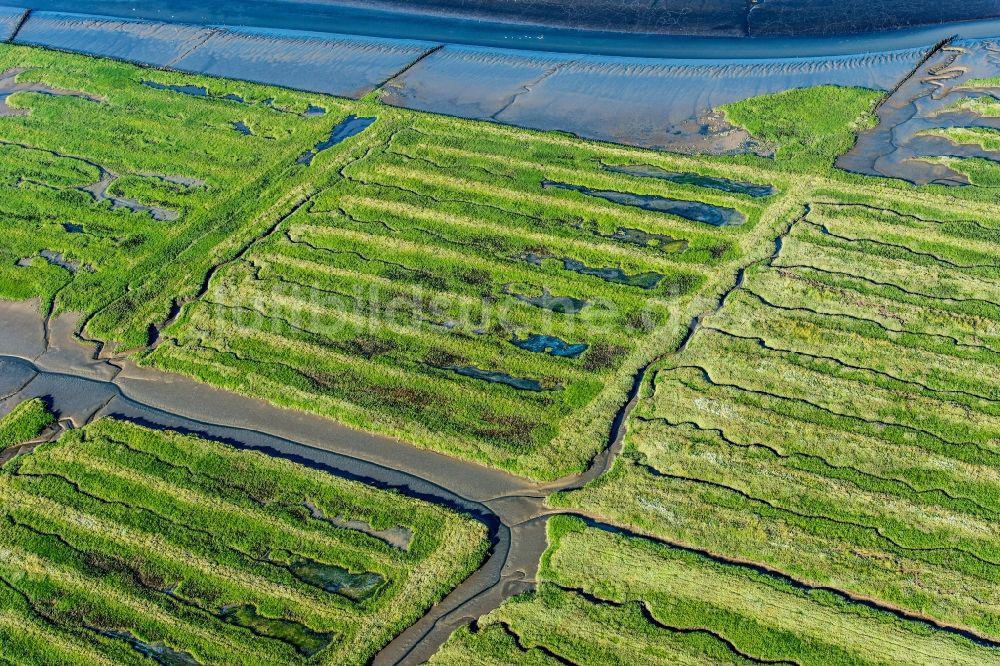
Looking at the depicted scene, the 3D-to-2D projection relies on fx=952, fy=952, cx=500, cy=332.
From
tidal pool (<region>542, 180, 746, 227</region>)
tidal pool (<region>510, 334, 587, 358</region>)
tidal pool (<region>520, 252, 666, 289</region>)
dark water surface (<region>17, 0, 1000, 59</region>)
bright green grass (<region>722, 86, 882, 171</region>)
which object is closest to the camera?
tidal pool (<region>510, 334, 587, 358</region>)

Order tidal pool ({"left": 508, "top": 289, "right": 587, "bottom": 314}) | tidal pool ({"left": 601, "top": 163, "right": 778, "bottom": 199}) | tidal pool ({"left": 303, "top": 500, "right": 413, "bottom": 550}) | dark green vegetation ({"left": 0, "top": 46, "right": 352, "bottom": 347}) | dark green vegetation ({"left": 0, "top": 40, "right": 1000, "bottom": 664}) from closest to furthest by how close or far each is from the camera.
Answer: dark green vegetation ({"left": 0, "top": 40, "right": 1000, "bottom": 664})
tidal pool ({"left": 303, "top": 500, "right": 413, "bottom": 550})
tidal pool ({"left": 508, "top": 289, "right": 587, "bottom": 314})
dark green vegetation ({"left": 0, "top": 46, "right": 352, "bottom": 347})
tidal pool ({"left": 601, "top": 163, "right": 778, "bottom": 199})

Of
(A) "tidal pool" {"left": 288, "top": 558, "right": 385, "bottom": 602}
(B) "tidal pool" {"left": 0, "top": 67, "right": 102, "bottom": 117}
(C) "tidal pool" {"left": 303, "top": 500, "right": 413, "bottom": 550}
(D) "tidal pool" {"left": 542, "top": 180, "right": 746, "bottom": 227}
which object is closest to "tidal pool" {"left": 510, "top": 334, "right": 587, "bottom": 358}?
(C) "tidal pool" {"left": 303, "top": 500, "right": 413, "bottom": 550}


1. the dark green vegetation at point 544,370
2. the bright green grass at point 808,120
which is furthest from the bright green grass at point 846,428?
the bright green grass at point 808,120

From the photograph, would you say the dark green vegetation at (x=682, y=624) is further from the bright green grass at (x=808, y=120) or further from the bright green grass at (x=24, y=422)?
the bright green grass at (x=808, y=120)

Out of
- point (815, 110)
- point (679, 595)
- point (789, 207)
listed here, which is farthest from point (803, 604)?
point (815, 110)

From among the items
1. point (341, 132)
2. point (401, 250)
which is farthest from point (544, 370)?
point (341, 132)

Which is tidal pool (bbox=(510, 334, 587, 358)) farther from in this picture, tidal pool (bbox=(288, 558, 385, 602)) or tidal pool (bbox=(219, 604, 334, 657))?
tidal pool (bbox=(219, 604, 334, 657))

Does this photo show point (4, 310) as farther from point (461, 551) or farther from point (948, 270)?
point (948, 270)
